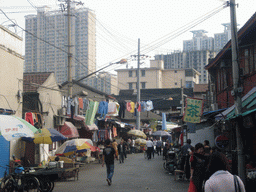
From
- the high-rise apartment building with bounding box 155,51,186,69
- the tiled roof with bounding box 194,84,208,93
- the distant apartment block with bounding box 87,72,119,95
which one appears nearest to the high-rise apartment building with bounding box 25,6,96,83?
the distant apartment block with bounding box 87,72,119,95

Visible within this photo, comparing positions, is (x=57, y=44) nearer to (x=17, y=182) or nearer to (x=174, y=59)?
(x=17, y=182)

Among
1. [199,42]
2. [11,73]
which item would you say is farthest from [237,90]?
[199,42]

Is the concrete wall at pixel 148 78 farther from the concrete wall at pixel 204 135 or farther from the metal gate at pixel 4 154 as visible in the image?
the metal gate at pixel 4 154

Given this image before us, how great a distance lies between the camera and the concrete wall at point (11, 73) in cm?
1739

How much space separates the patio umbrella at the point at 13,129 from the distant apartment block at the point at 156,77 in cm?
7875

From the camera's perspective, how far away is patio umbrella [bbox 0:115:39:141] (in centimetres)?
1189

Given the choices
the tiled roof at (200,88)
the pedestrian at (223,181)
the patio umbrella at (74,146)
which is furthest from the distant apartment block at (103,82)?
the pedestrian at (223,181)

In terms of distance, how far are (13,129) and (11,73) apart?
6.91 metres

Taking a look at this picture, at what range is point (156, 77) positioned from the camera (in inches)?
3600

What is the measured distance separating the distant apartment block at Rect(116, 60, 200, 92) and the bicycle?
259ft

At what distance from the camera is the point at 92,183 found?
15.6m

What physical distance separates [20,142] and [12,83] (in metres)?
3.21

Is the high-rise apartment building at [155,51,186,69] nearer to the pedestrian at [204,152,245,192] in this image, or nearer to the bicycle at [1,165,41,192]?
the bicycle at [1,165,41,192]

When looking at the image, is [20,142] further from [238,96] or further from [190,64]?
[190,64]
